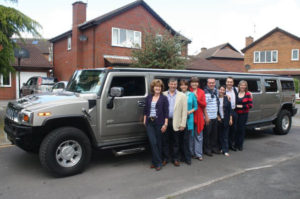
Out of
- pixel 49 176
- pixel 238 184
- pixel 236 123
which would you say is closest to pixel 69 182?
pixel 49 176

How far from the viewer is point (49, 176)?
16.5ft

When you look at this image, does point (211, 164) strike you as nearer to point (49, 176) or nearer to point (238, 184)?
point (238, 184)

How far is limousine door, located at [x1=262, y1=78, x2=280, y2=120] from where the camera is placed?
8.39 meters

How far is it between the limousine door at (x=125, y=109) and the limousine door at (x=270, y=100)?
4.41 metres

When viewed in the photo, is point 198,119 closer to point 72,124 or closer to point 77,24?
point 72,124

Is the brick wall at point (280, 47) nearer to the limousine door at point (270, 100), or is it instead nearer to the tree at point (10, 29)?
the limousine door at point (270, 100)

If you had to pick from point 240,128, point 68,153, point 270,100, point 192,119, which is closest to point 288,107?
point 270,100

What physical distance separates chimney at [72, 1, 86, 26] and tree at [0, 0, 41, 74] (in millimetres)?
11624

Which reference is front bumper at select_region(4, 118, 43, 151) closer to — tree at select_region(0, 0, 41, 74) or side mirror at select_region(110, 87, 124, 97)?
side mirror at select_region(110, 87, 124, 97)

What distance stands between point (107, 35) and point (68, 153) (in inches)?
646

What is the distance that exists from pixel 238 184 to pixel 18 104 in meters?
4.29

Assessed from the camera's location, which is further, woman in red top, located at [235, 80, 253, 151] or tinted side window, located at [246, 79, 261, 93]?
tinted side window, located at [246, 79, 261, 93]

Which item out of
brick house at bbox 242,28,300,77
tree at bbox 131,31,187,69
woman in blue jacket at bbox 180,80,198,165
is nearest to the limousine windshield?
woman in blue jacket at bbox 180,80,198,165

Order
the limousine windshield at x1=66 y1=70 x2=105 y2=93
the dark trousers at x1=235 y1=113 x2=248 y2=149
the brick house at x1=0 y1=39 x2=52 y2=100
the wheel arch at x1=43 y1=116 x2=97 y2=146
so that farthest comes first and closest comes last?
the brick house at x1=0 y1=39 x2=52 y2=100 → the dark trousers at x1=235 y1=113 x2=248 y2=149 → the limousine windshield at x1=66 y1=70 x2=105 y2=93 → the wheel arch at x1=43 y1=116 x2=97 y2=146
